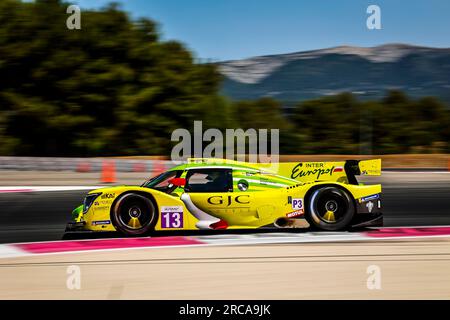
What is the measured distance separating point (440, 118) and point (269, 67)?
79222mm

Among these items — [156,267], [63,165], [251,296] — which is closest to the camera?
[251,296]

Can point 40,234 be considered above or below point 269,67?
below

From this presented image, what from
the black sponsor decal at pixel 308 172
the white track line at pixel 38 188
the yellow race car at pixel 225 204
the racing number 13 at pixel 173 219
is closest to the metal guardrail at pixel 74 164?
the white track line at pixel 38 188

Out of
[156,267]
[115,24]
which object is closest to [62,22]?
[115,24]

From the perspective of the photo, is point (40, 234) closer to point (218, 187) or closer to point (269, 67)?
point (218, 187)

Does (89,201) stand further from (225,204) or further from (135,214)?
(225,204)

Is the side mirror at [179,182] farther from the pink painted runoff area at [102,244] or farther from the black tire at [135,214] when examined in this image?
the pink painted runoff area at [102,244]

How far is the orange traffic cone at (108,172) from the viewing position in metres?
17.9

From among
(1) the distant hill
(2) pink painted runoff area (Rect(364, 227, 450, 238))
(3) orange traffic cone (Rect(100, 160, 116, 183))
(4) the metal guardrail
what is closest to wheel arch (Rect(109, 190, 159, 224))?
(2) pink painted runoff area (Rect(364, 227, 450, 238))

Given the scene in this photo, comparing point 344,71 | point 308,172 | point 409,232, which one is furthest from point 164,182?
point 344,71

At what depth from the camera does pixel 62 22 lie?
2852cm

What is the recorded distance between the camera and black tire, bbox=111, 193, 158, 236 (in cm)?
848

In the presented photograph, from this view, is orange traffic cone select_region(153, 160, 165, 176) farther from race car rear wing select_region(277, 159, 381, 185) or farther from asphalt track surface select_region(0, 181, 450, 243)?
race car rear wing select_region(277, 159, 381, 185)

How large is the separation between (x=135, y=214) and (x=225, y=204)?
1190 mm
